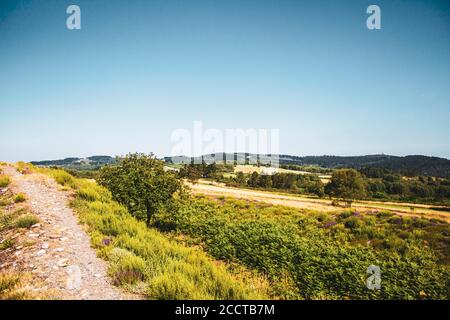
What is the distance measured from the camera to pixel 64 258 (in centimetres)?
830

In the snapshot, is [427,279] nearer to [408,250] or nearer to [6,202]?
[408,250]

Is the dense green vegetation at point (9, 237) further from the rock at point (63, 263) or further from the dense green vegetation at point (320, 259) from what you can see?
the dense green vegetation at point (320, 259)

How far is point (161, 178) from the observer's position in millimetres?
20109

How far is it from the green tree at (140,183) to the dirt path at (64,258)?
515 cm

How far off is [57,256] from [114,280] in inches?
105

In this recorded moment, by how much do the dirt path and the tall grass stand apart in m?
0.36

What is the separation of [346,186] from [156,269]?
77.8 meters

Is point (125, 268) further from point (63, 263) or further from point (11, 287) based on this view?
point (11, 287)

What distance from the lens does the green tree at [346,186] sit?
74188 mm

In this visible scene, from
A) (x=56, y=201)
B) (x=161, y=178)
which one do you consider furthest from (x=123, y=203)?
(x=56, y=201)

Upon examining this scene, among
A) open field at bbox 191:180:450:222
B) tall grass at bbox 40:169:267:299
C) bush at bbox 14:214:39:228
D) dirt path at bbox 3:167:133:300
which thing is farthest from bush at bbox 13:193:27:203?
open field at bbox 191:180:450:222

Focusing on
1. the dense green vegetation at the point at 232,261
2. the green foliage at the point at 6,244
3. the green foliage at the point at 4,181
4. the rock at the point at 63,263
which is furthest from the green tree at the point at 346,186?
the green foliage at the point at 6,244

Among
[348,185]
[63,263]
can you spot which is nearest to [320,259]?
[63,263]
